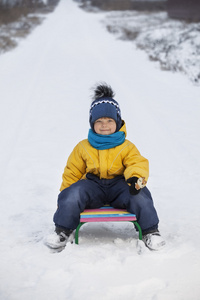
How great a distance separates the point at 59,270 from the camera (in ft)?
8.34

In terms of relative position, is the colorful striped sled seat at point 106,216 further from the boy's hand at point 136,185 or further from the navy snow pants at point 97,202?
the boy's hand at point 136,185

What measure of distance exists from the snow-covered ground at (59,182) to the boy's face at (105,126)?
75cm

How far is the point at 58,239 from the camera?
2846 millimetres

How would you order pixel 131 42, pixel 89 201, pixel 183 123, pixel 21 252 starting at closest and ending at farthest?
pixel 21 252
pixel 89 201
pixel 183 123
pixel 131 42

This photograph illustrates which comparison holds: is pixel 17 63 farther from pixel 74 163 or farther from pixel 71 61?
pixel 74 163

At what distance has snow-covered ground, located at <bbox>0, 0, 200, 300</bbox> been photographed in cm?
244


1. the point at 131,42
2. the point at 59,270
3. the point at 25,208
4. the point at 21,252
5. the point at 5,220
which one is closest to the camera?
the point at 59,270

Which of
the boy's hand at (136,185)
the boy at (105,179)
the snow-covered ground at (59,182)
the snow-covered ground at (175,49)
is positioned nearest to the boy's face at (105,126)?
the boy at (105,179)

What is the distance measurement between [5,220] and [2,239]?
368 mm

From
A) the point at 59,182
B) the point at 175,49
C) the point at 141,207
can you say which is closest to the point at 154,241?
the point at 141,207

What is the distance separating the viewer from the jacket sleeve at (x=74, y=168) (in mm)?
A: 3150

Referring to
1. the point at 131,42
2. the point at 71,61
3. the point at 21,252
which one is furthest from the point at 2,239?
the point at 131,42

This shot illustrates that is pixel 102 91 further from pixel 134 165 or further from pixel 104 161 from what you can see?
pixel 134 165

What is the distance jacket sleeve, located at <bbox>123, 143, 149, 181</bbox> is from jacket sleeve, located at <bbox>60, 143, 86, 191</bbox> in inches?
12.8
